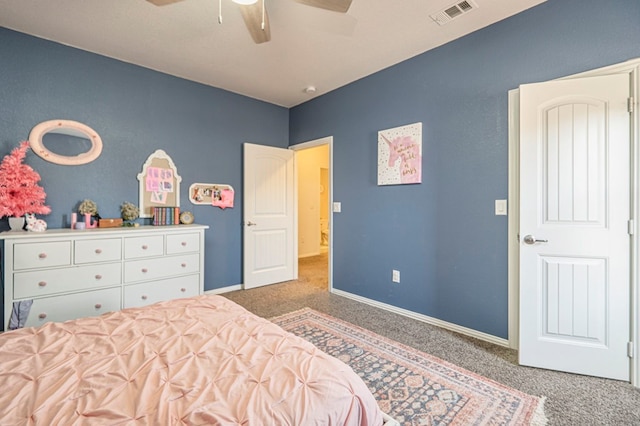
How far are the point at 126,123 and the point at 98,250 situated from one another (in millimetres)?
1420

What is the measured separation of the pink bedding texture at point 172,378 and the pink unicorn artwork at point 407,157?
2223mm

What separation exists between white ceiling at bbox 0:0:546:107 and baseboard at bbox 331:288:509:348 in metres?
2.61

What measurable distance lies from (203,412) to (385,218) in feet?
8.98

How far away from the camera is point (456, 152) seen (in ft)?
8.87

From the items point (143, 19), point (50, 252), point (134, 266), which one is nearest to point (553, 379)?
point (134, 266)

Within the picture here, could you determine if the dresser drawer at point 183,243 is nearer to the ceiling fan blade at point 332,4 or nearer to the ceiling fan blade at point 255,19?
the ceiling fan blade at point 255,19

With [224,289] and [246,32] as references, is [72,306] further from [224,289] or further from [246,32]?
[246,32]

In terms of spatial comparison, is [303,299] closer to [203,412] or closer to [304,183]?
[203,412]

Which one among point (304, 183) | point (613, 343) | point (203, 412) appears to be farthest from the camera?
point (304, 183)

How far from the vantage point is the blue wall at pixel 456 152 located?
7.00 feet

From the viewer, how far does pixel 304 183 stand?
6.66m

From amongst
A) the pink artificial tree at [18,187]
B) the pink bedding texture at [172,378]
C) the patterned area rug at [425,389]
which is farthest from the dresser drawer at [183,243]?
the pink bedding texture at [172,378]

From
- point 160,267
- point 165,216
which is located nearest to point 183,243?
point 160,267

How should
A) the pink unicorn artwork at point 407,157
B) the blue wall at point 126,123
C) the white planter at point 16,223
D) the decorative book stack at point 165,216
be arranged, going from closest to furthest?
the white planter at point 16,223 → the blue wall at point 126,123 → the pink unicorn artwork at point 407,157 → the decorative book stack at point 165,216
